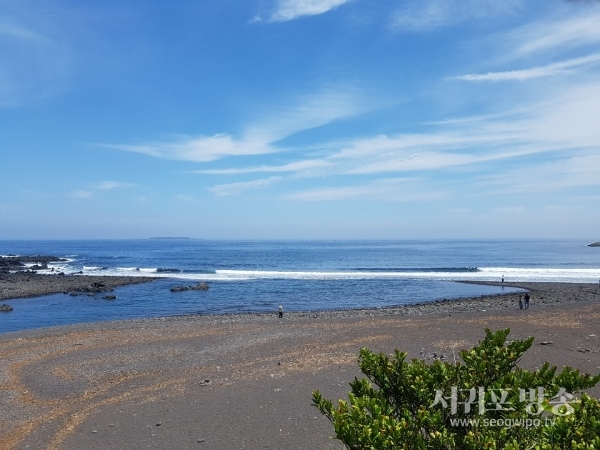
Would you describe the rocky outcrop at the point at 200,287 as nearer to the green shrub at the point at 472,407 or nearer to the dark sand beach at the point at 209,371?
the dark sand beach at the point at 209,371

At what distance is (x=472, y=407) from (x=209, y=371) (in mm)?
10570

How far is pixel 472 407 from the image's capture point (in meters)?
3.55

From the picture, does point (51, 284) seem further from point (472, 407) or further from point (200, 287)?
point (472, 407)

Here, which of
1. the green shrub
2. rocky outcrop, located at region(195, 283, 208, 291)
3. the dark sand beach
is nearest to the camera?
the green shrub

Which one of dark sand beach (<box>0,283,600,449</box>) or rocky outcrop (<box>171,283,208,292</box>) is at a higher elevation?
dark sand beach (<box>0,283,600,449</box>)

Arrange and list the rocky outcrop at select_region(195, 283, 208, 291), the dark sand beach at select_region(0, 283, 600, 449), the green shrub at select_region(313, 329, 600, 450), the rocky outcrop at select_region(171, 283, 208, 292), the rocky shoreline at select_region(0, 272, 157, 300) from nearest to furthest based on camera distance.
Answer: the green shrub at select_region(313, 329, 600, 450) → the dark sand beach at select_region(0, 283, 600, 449) → the rocky shoreline at select_region(0, 272, 157, 300) → the rocky outcrop at select_region(171, 283, 208, 292) → the rocky outcrop at select_region(195, 283, 208, 291)

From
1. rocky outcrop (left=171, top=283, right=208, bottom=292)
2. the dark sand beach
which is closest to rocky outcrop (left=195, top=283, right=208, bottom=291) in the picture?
rocky outcrop (left=171, top=283, right=208, bottom=292)

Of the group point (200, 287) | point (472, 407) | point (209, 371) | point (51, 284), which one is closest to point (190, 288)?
point (200, 287)

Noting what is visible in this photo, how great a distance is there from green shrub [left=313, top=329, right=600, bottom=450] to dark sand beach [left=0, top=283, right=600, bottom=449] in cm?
464

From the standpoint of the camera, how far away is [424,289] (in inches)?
1519

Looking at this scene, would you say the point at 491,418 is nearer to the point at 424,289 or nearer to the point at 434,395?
the point at 434,395

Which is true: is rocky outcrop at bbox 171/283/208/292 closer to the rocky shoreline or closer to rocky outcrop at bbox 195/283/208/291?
rocky outcrop at bbox 195/283/208/291

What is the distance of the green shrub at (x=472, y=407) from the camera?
2918 millimetres

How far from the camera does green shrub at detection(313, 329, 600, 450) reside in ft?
9.57
